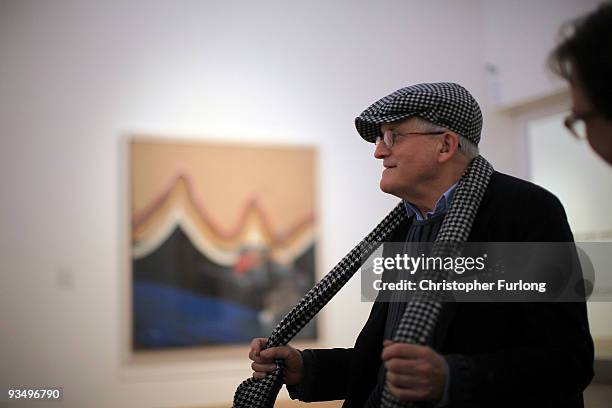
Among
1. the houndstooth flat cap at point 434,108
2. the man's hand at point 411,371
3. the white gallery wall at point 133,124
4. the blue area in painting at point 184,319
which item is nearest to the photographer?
the man's hand at point 411,371

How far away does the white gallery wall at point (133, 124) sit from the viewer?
13.0ft

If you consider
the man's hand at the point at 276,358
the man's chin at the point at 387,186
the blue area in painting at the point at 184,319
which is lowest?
the blue area in painting at the point at 184,319

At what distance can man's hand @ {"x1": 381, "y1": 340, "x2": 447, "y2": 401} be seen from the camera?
1.25 m

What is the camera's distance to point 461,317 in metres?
1.46

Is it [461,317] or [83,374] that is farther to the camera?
[83,374]

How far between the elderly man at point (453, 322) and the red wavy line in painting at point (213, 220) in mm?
2578

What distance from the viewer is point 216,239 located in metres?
4.29

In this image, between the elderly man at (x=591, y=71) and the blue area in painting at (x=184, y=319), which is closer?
the elderly man at (x=591, y=71)

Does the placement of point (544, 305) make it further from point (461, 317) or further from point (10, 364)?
point (10, 364)

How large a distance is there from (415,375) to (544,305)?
305 millimetres

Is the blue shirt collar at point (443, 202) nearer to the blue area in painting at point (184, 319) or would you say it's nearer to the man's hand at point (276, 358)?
the man's hand at point (276, 358)

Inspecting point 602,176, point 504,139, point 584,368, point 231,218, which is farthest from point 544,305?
point 504,139

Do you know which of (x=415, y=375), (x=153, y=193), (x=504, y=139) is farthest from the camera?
(x=504, y=139)

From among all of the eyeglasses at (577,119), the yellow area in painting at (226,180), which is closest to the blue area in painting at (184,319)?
the yellow area in painting at (226,180)
